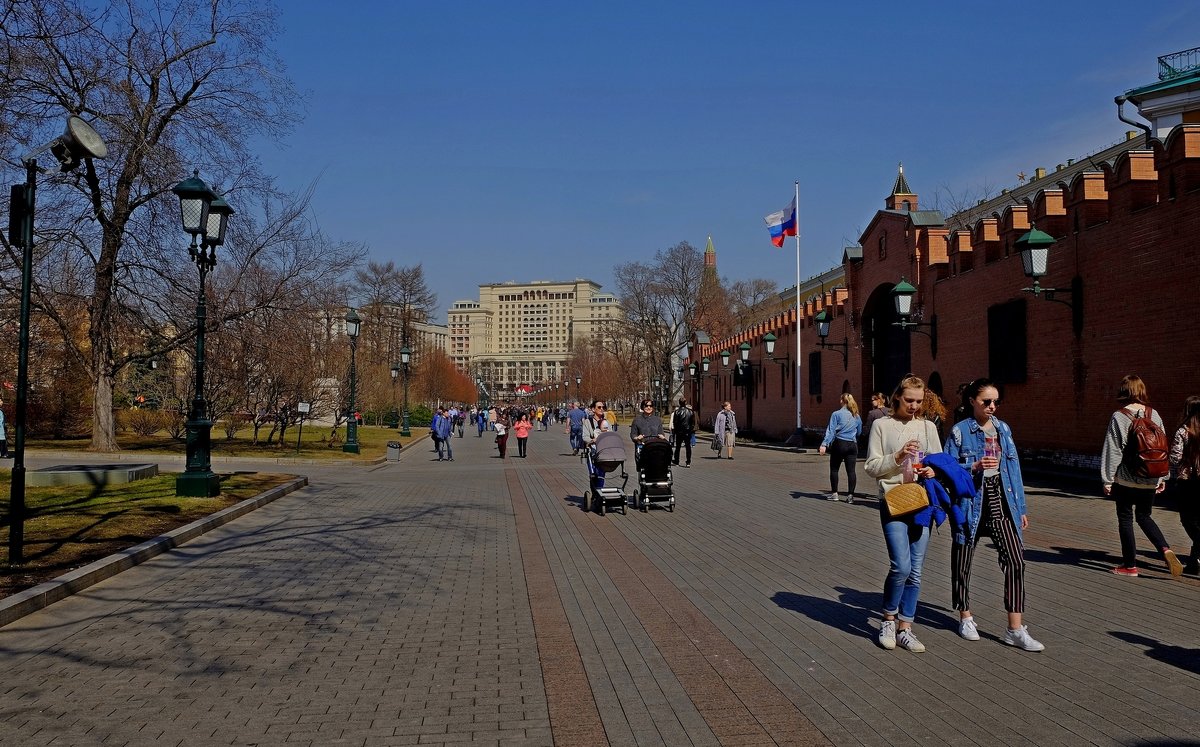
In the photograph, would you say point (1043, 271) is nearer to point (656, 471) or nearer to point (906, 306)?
point (906, 306)

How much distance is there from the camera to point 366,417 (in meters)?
59.9

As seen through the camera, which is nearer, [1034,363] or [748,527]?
[748,527]

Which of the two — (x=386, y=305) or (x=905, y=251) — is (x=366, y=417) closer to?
(x=386, y=305)

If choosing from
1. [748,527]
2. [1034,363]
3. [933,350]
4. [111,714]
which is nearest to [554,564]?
[748,527]

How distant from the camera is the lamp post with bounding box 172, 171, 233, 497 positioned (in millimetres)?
14531

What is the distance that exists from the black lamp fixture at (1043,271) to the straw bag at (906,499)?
40.1 feet

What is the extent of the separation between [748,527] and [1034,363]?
1072 cm

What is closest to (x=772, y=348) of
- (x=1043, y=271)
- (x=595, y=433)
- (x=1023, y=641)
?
(x=1043, y=271)

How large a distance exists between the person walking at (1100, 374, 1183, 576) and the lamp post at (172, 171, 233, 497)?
1207cm

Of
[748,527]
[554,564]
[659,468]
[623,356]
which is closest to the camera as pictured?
[554,564]

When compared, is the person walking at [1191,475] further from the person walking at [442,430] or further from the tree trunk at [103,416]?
the tree trunk at [103,416]

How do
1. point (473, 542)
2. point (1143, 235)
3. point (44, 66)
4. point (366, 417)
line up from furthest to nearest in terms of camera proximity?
point (366, 417)
point (44, 66)
point (1143, 235)
point (473, 542)

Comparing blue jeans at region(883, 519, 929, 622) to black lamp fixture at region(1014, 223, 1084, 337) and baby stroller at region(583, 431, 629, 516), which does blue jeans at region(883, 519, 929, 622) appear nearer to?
baby stroller at region(583, 431, 629, 516)

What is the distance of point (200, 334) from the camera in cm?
1492
